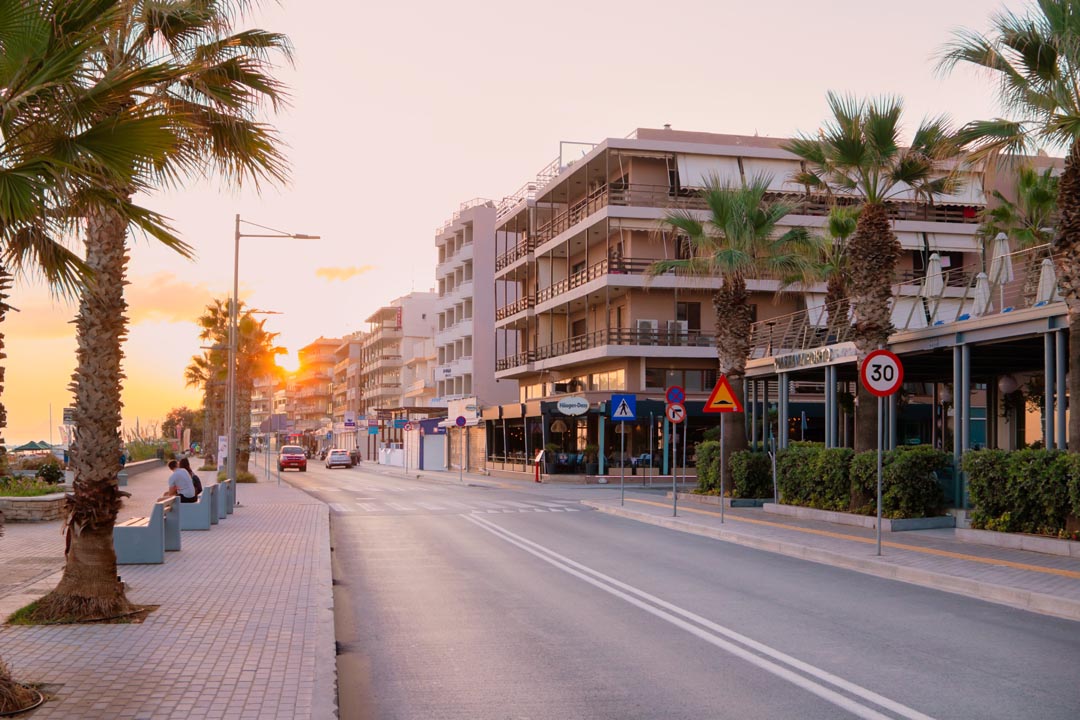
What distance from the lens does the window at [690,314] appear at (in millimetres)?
52281

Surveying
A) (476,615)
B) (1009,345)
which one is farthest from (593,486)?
(476,615)

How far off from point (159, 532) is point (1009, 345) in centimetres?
1599

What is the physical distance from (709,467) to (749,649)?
21040 mm

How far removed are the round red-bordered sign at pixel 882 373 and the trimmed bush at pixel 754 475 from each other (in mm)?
11667

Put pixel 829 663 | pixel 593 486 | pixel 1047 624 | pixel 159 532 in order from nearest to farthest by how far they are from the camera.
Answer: pixel 829 663 < pixel 1047 624 < pixel 159 532 < pixel 593 486

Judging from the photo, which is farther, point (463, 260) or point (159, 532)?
point (463, 260)

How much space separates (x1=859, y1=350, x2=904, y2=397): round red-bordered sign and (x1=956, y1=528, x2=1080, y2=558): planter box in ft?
9.84

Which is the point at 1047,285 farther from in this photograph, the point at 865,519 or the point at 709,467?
the point at 709,467

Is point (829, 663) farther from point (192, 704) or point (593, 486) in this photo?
point (593, 486)

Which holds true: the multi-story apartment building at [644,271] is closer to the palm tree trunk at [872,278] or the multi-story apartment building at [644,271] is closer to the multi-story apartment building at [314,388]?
the palm tree trunk at [872,278]

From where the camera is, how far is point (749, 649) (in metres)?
8.76

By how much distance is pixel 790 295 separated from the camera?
177 feet

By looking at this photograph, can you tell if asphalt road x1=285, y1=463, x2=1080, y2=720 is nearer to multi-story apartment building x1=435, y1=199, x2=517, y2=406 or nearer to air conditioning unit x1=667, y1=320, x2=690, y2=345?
air conditioning unit x1=667, y1=320, x2=690, y2=345

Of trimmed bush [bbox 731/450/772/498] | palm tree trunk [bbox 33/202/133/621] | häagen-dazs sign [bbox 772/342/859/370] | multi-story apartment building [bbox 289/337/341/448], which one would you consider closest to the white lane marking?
palm tree trunk [bbox 33/202/133/621]
